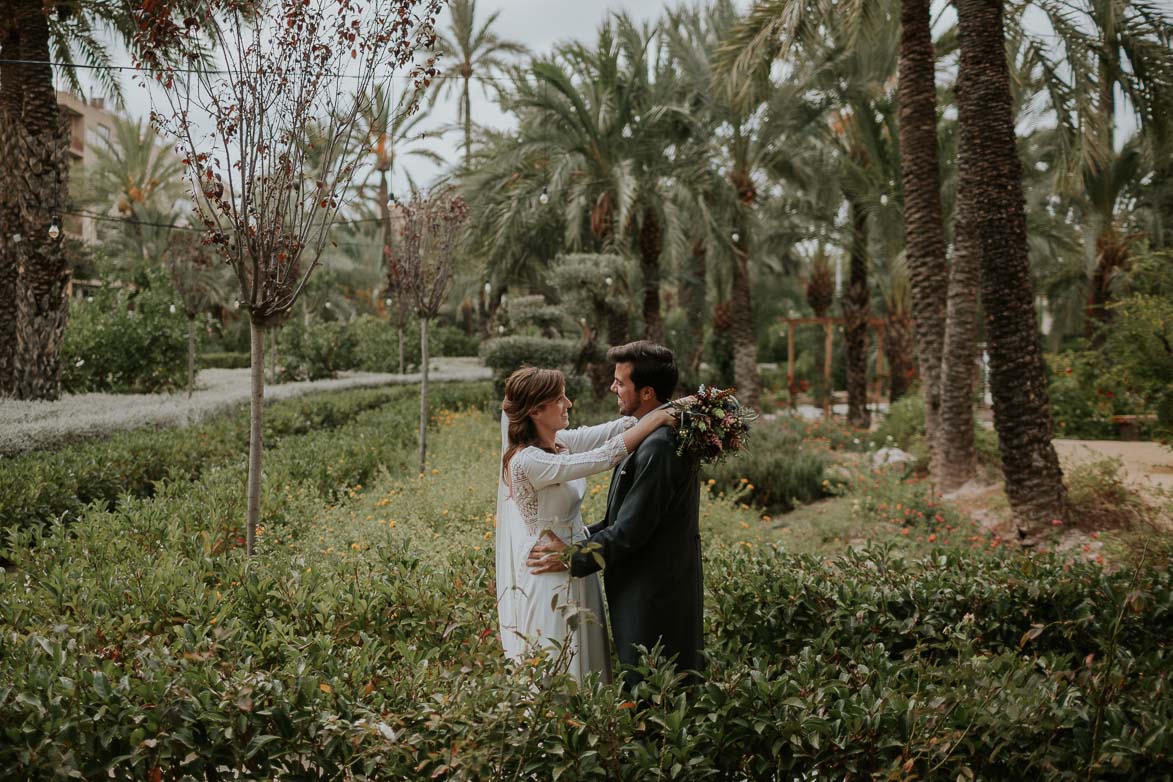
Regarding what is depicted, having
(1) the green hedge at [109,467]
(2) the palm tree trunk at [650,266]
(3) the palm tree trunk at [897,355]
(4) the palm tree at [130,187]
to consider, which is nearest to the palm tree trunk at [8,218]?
(1) the green hedge at [109,467]

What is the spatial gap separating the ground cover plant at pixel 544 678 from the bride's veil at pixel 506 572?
141mm

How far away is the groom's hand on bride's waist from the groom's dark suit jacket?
121mm

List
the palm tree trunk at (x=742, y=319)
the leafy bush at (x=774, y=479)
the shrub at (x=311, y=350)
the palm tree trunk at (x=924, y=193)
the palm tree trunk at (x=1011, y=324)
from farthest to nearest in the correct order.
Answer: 1. the shrub at (x=311, y=350)
2. the palm tree trunk at (x=742, y=319)
3. the leafy bush at (x=774, y=479)
4. the palm tree trunk at (x=924, y=193)
5. the palm tree trunk at (x=1011, y=324)

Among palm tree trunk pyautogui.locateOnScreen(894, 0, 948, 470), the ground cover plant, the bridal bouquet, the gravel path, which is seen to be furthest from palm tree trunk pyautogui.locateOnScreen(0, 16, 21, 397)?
palm tree trunk pyautogui.locateOnScreen(894, 0, 948, 470)

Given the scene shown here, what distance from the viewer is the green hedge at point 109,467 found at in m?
5.70

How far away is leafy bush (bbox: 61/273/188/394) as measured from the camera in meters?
13.1

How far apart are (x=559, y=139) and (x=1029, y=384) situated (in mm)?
11151

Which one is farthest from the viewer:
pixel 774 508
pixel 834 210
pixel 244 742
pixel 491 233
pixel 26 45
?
pixel 834 210

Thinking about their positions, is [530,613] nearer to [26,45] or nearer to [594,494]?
[594,494]

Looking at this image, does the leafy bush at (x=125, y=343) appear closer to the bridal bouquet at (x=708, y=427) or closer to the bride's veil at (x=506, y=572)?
the bride's veil at (x=506, y=572)

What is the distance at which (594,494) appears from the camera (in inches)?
294

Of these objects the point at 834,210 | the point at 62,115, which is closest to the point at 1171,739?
the point at 62,115

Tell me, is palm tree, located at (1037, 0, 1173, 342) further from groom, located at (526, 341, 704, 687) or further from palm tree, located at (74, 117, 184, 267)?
palm tree, located at (74, 117, 184, 267)

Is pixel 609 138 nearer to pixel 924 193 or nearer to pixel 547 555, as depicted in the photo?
pixel 924 193
